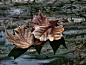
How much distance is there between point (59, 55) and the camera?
2.00 feet

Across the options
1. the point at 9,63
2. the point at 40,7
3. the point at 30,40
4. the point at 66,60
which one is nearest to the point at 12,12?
the point at 40,7

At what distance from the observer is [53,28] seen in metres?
0.71

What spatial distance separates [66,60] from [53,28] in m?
0.25

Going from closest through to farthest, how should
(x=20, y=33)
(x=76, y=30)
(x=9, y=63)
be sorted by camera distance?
(x=9, y=63)
(x=20, y=33)
(x=76, y=30)

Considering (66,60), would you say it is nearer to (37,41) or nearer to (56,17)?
(37,41)

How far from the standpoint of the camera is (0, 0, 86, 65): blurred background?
584 mm

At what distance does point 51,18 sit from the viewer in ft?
2.86

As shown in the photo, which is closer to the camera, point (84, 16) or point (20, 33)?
point (20, 33)

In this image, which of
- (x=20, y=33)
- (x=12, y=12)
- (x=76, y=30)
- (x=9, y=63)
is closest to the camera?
(x=9, y=63)

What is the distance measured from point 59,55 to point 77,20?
1.35 ft

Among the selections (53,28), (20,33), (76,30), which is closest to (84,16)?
(76,30)

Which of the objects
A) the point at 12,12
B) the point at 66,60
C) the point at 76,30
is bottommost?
the point at 66,60

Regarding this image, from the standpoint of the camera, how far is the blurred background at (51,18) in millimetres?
584

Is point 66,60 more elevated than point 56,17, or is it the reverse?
point 56,17
